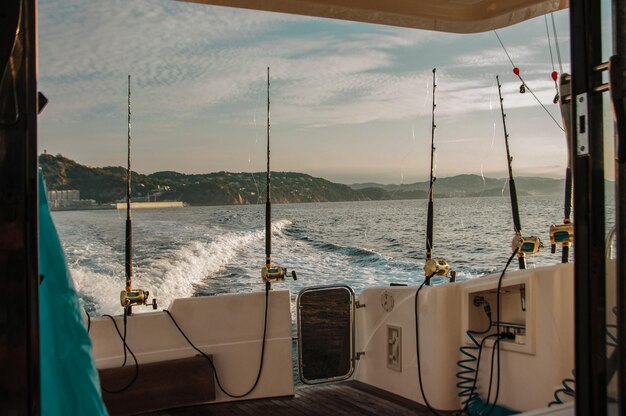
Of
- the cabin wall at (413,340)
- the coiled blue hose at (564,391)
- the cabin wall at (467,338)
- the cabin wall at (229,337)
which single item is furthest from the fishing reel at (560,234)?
the cabin wall at (229,337)

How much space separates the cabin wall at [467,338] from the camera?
269cm

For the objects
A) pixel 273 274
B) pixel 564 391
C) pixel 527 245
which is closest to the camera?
pixel 564 391

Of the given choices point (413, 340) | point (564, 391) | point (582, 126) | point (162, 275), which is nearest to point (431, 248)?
point (413, 340)

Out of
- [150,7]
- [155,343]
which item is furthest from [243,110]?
[155,343]

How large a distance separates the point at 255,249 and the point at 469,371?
14.5 m

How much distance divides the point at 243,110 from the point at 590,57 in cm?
1737

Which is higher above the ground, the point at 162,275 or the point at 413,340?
the point at 413,340

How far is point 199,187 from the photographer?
1759 cm

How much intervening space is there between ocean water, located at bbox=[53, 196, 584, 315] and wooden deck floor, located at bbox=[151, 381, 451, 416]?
6.25m

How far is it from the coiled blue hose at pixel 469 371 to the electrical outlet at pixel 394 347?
40cm

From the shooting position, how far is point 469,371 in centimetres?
312

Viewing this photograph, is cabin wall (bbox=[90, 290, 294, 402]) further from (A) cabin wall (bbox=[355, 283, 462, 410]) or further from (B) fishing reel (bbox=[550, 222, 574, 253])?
(B) fishing reel (bbox=[550, 222, 574, 253])

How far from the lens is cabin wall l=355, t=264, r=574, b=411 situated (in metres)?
2.69

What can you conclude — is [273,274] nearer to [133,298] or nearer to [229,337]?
[229,337]
